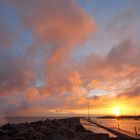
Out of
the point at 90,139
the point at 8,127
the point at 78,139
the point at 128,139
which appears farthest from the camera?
the point at 8,127

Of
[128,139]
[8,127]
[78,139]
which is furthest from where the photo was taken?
[8,127]

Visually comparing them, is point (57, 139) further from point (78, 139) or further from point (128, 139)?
point (128, 139)

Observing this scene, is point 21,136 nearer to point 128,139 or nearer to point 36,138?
point 36,138

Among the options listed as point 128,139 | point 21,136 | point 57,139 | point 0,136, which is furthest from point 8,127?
point 128,139

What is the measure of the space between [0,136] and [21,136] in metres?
1.80

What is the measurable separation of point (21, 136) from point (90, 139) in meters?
3.69

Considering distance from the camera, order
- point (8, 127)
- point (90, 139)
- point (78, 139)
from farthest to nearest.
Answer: point (8, 127) → point (90, 139) → point (78, 139)

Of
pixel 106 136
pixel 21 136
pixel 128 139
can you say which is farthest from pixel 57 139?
pixel 128 139

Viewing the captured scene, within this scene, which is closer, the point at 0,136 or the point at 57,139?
the point at 57,139

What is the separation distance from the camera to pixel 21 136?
526 inches

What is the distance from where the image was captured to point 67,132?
635 inches

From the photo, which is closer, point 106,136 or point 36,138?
point 36,138

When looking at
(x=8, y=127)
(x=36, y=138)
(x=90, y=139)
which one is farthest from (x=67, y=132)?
(x=8, y=127)

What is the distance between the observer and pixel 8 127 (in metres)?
18.7
